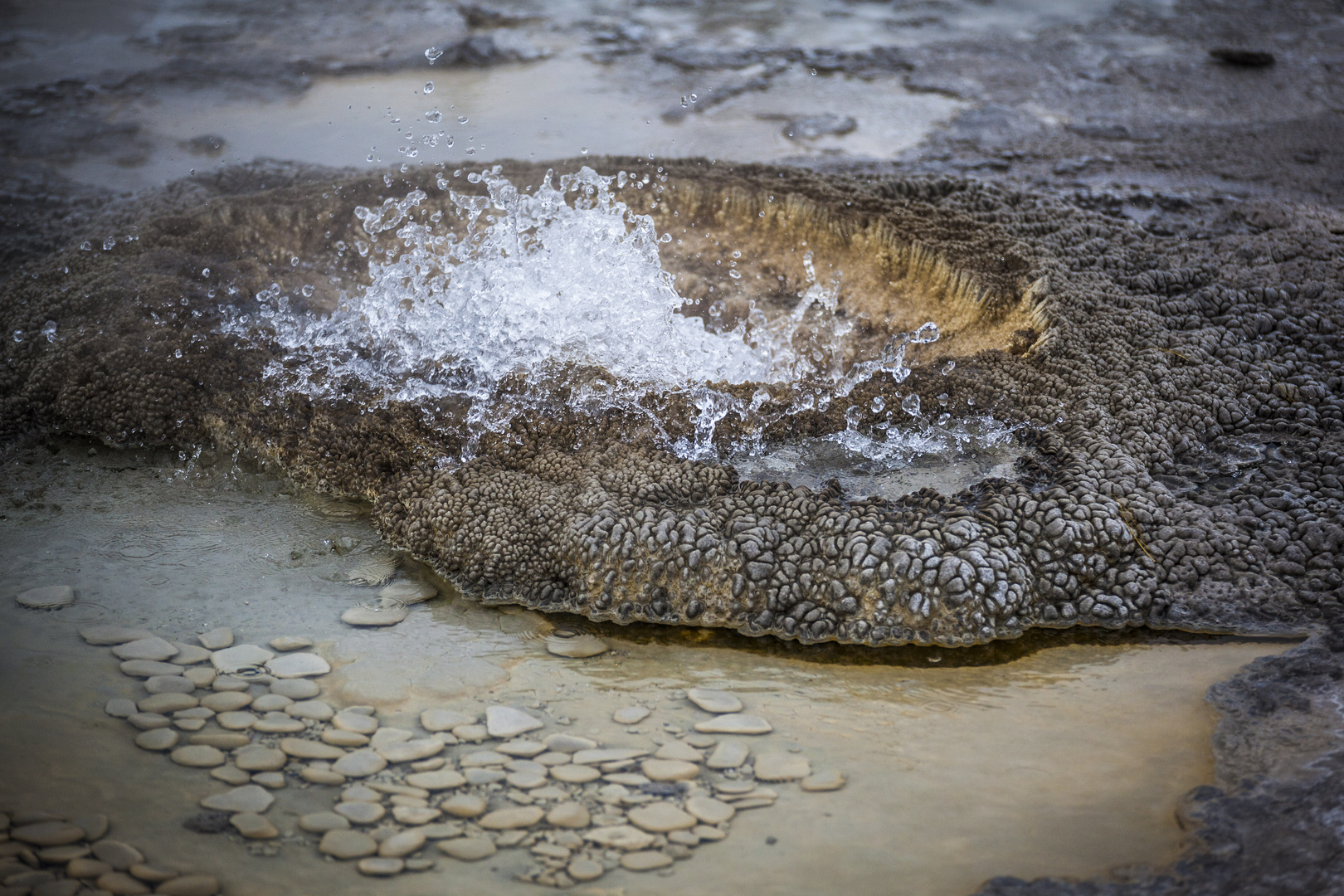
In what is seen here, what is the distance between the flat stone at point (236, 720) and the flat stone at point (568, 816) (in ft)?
1.87

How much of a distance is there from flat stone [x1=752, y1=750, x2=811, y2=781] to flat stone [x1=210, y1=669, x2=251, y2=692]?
93 cm

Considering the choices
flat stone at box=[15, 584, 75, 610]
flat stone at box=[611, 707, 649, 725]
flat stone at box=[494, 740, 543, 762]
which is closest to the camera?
flat stone at box=[494, 740, 543, 762]

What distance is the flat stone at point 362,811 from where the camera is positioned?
149cm

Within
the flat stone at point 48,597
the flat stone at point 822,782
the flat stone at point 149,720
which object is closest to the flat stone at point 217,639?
the flat stone at point 149,720

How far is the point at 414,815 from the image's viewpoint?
4.93 feet

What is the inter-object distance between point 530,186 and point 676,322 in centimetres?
81

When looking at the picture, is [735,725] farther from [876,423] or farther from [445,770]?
[876,423]

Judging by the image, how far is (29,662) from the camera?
1.84 m

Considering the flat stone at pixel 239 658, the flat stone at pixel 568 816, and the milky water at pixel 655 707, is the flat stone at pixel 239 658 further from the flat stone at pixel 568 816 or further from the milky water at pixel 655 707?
the flat stone at pixel 568 816

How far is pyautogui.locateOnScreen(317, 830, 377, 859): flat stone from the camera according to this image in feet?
4.67

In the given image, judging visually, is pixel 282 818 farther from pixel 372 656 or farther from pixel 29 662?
pixel 29 662

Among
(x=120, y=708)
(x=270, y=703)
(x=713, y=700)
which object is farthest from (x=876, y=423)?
(x=120, y=708)

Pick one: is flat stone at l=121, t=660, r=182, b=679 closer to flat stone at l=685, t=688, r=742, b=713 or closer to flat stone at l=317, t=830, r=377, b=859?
flat stone at l=317, t=830, r=377, b=859

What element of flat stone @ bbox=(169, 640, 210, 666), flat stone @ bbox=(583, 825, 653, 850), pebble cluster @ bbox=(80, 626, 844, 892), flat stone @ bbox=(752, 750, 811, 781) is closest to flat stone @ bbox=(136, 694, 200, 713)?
pebble cluster @ bbox=(80, 626, 844, 892)
